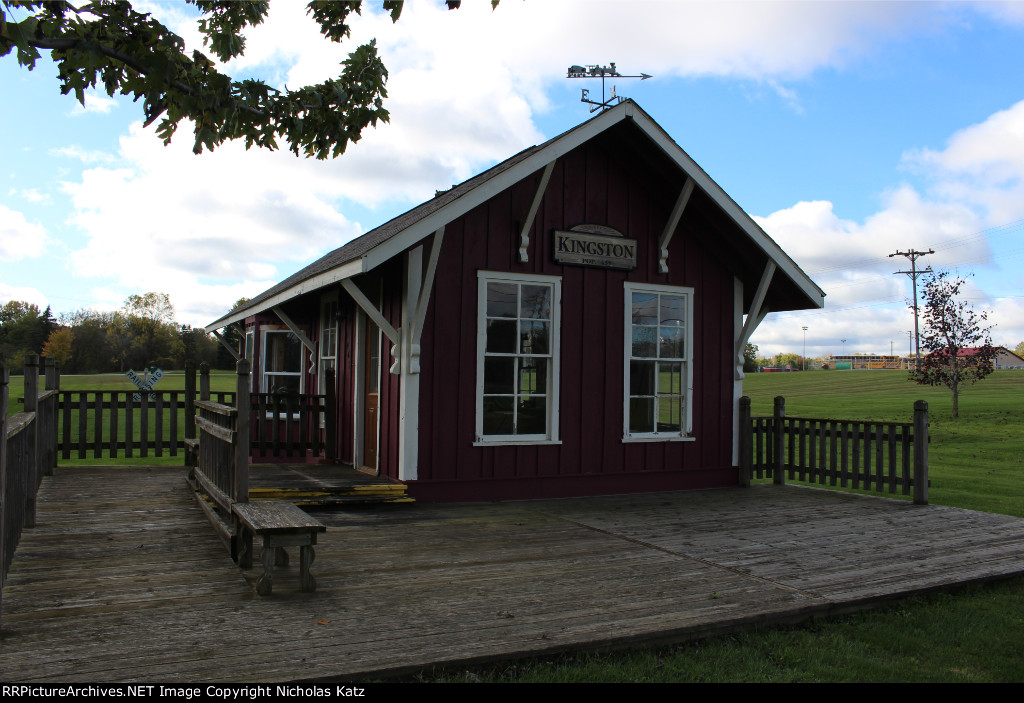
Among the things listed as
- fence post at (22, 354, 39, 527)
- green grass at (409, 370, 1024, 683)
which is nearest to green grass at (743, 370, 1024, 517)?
green grass at (409, 370, 1024, 683)

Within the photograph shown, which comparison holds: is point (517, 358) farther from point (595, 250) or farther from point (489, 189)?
point (489, 189)

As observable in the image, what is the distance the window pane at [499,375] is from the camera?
8.77m

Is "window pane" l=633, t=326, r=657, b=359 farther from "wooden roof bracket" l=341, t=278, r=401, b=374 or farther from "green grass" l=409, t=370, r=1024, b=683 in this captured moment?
"green grass" l=409, t=370, r=1024, b=683

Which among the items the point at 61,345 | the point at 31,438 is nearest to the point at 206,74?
the point at 31,438

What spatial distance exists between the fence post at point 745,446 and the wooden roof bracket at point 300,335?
6.85 metres

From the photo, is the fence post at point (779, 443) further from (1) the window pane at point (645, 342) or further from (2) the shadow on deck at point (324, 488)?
(2) the shadow on deck at point (324, 488)

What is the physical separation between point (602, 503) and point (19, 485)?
576cm

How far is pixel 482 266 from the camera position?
8719 millimetres

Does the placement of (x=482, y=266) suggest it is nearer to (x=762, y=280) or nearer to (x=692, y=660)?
(x=762, y=280)

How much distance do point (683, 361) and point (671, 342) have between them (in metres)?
0.30

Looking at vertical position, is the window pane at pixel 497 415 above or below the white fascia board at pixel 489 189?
below

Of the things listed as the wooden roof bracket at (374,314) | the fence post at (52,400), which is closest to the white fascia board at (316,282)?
the wooden roof bracket at (374,314)

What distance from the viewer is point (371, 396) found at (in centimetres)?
967

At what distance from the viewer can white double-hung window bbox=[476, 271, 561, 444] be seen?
874 cm
